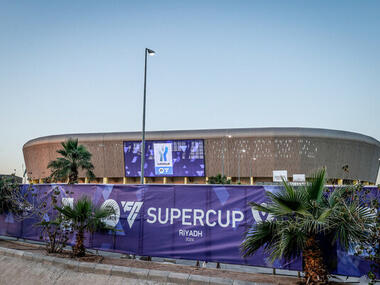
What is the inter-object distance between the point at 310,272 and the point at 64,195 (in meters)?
6.90

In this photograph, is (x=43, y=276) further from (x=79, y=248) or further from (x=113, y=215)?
(x=113, y=215)

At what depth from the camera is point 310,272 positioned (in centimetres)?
564

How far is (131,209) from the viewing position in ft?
28.0

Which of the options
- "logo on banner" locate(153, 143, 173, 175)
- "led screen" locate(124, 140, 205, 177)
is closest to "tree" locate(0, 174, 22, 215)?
"led screen" locate(124, 140, 205, 177)

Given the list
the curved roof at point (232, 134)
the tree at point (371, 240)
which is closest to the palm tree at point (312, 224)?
the tree at point (371, 240)

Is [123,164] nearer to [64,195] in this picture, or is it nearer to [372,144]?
[372,144]

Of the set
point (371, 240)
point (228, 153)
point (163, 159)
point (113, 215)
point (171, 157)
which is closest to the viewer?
point (371, 240)

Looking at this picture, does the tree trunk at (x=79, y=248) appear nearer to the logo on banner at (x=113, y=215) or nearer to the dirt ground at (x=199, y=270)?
the dirt ground at (x=199, y=270)

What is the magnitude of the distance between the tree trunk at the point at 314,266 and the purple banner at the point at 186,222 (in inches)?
32.0

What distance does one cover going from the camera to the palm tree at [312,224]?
5.62 m

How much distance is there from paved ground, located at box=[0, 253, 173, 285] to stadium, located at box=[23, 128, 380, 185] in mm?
64681

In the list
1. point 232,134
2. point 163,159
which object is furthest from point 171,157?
point 232,134

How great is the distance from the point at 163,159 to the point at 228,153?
1457cm

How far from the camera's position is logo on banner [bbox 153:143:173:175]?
78.9 meters
